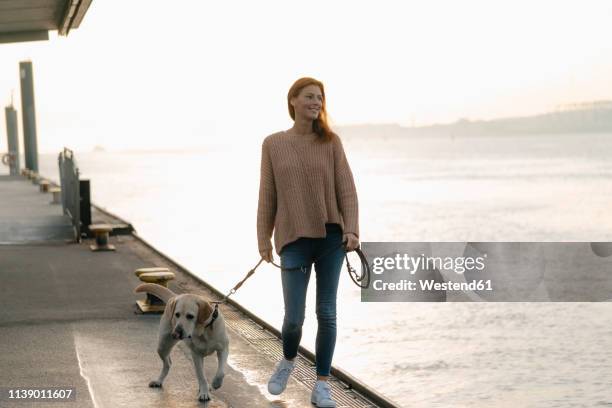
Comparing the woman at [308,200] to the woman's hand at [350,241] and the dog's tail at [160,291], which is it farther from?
the dog's tail at [160,291]

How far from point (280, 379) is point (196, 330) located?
0.59 metres

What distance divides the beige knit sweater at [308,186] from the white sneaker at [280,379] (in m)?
0.74

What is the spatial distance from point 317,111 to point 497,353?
13.6 meters

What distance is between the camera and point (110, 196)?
223 feet

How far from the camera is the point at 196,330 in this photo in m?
5.18

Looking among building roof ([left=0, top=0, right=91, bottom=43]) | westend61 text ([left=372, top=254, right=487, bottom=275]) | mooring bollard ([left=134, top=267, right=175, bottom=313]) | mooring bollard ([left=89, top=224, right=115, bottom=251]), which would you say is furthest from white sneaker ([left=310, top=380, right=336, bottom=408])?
westend61 text ([left=372, top=254, right=487, bottom=275])

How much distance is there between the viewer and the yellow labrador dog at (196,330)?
5.06 meters

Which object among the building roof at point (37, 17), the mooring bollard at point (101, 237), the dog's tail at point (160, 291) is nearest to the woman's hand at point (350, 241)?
the dog's tail at point (160, 291)

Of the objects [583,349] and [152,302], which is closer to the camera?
[152,302]

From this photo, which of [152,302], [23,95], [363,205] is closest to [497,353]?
[152,302]

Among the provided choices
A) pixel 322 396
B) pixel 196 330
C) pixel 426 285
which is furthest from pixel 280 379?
pixel 426 285

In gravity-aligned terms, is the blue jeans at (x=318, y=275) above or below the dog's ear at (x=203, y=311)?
above

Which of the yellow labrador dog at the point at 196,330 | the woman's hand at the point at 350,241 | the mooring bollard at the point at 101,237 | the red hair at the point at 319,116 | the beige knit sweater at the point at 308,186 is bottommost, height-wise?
the mooring bollard at the point at 101,237

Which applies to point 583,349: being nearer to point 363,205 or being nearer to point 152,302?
point 152,302
